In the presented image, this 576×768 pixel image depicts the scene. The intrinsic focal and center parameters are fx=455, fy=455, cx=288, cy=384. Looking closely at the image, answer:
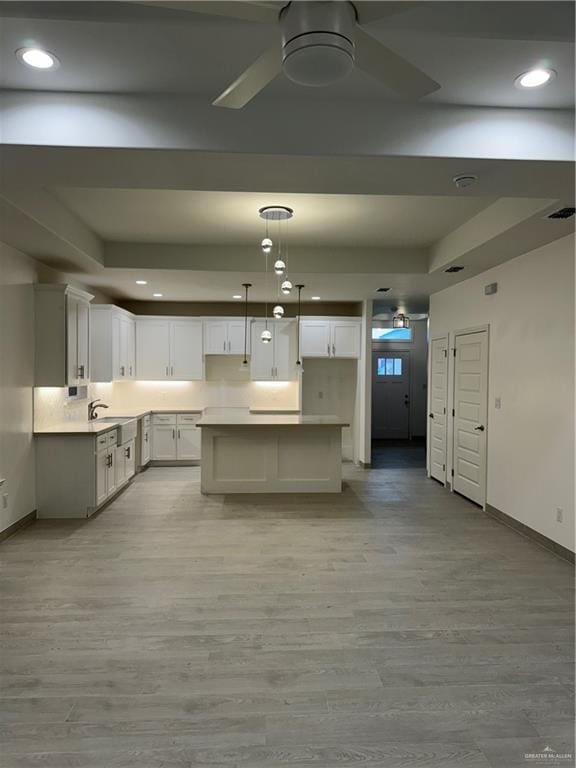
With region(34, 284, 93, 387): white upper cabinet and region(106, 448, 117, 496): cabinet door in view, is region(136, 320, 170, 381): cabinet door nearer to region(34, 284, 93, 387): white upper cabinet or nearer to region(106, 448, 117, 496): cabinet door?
region(106, 448, 117, 496): cabinet door

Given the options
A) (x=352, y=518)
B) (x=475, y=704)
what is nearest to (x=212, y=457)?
(x=352, y=518)

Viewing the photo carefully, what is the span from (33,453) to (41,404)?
→ 550mm

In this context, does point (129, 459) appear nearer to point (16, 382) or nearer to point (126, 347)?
point (126, 347)

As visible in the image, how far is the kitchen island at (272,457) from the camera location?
18.8ft

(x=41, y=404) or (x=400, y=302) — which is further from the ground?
(x=400, y=302)

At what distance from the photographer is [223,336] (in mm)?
7801

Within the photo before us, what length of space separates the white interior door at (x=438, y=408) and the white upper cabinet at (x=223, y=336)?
3.16 metres

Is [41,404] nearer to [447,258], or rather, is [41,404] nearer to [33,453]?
[33,453]

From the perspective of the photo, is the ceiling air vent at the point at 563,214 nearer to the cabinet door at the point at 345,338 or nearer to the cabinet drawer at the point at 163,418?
the cabinet door at the point at 345,338

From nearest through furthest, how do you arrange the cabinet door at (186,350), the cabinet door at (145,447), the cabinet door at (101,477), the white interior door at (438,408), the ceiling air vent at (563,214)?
1. the ceiling air vent at (563,214)
2. the cabinet door at (101,477)
3. the white interior door at (438,408)
4. the cabinet door at (145,447)
5. the cabinet door at (186,350)

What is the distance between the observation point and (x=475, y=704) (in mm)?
2154

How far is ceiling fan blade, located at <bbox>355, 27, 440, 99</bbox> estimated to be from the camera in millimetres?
1442

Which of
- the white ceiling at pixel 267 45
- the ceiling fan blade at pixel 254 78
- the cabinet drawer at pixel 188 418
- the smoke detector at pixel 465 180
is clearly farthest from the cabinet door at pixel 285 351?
the ceiling fan blade at pixel 254 78

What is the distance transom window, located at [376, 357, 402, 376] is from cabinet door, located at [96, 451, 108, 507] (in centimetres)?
724
